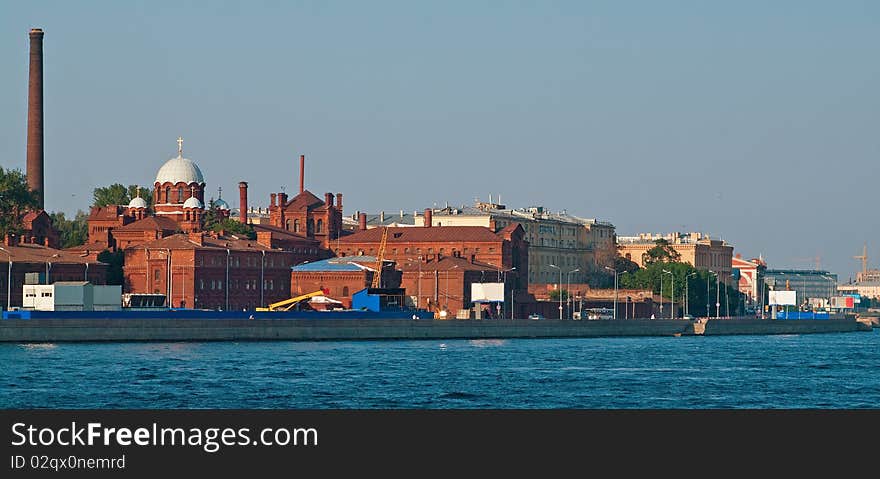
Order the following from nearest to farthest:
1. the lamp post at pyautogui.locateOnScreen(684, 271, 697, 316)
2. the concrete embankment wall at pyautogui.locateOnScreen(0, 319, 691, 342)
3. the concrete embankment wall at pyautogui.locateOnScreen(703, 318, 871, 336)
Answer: the concrete embankment wall at pyautogui.locateOnScreen(0, 319, 691, 342) → the concrete embankment wall at pyautogui.locateOnScreen(703, 318, 871, 336) → the lamp post at pyautogui.locateOnScreen(684, 271, 697, 316)

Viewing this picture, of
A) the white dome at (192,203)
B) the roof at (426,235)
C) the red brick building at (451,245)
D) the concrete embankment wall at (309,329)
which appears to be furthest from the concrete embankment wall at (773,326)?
the white dome at (192,203)

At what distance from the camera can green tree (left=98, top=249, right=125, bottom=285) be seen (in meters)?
148

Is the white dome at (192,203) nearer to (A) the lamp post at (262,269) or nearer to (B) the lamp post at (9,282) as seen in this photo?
(A) the lamp post at (262,269)

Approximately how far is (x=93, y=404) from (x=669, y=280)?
14009 centimetres

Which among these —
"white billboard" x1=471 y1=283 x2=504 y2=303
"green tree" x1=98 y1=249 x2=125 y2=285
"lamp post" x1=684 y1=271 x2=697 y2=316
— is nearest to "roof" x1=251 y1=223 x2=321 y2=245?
"green tree" x1=98 y1=249 x2=125 y2=285

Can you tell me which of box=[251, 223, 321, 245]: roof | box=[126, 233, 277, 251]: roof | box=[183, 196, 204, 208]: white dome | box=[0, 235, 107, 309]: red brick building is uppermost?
box=[183, 196, 204, 208]: white dome

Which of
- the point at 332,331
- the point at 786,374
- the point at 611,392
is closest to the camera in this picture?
the point at 611,392

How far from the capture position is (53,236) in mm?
154500

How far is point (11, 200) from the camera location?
483 ft

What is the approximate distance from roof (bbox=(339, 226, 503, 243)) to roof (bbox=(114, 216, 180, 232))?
2731 cm

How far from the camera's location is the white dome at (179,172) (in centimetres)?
17562

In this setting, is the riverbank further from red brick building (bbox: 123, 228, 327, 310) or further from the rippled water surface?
red brick building (bbox: 123, 228, 327, 310)
